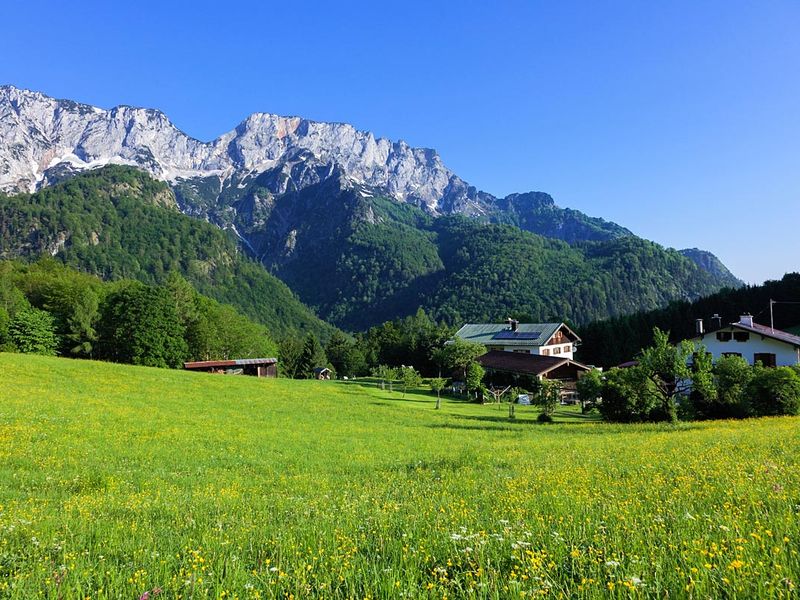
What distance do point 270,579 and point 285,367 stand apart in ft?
405

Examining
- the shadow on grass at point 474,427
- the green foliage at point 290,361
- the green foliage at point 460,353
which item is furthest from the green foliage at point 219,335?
the shadow on grass at point 474,427

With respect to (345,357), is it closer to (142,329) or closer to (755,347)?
(142,329)

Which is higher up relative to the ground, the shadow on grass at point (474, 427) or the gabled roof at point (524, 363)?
the gabled roof at point (524, 363)

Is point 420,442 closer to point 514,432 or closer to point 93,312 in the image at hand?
point 514,432

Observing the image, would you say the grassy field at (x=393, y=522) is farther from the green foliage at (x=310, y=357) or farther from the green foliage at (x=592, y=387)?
the green foliage at (x=310, y=357)

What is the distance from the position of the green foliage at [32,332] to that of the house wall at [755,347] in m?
91.9

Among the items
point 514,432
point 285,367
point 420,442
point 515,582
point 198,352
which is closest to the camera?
point 515,582

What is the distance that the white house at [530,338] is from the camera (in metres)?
81.4

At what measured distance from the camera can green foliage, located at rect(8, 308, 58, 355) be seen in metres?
68.6

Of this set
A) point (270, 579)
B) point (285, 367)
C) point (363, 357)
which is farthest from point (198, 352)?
point (270, 579)

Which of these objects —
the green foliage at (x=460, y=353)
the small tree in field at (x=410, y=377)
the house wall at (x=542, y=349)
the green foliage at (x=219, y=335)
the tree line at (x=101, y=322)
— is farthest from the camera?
the green foliage at (x=219, y=335)

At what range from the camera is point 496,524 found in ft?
22.1

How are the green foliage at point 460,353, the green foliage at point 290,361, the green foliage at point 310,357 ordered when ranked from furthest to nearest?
1. the green foliage at point 290,361
2. the green foliage at point 310,357
3. the green foliage at point 460,353

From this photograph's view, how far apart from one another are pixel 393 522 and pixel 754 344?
63217 mm
